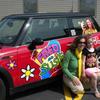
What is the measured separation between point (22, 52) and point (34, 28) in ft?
1.99

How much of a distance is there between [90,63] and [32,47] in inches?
52.7

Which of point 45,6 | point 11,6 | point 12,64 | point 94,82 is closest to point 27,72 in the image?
point 12,64

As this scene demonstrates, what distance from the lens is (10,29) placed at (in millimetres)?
6258

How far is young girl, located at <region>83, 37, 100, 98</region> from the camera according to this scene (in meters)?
6.49

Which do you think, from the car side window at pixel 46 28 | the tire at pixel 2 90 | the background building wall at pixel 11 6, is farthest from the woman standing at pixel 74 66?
the background building wall at pixel 11 6

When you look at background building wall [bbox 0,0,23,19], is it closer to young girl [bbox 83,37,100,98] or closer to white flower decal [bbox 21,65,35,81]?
young girl [bbox 83,37,100,98]

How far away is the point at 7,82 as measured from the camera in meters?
5.75

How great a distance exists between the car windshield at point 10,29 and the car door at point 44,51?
0.19 metres

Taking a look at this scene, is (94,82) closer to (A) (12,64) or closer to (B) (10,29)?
(A) (12,64)

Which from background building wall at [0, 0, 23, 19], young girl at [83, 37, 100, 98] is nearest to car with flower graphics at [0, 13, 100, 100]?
young girl at [83, 37, 100, 98]

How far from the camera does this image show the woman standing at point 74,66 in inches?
250

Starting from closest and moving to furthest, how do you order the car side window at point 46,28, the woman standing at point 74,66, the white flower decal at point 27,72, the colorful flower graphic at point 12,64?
1. the colorful flower graphic at point 12,64
2. the white flower decal at point 27,72
3. the car side window at point 46,28
4. the woman standing at point 74,66

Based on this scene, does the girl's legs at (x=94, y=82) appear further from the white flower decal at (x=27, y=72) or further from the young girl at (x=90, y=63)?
the white flower decal at (x=27, y=72)

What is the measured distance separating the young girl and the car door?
37 centimetres
